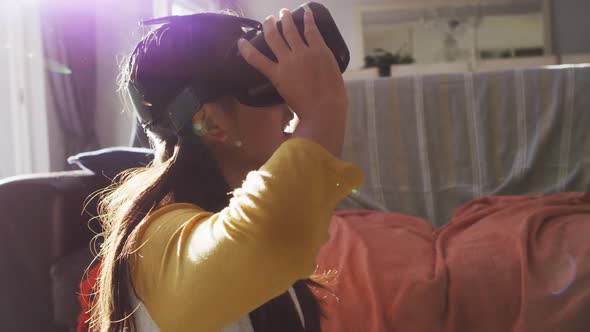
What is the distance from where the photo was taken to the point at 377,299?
1190mm

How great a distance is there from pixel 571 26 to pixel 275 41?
606cm

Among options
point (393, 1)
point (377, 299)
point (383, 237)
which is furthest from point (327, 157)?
point (393, 1)

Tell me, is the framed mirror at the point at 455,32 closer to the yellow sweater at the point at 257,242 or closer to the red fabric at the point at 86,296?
the red fabric at the point at 86,296

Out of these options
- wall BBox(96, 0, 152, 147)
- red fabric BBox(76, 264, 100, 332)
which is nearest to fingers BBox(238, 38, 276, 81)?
red fabric BBox(76, 264, 100, 332)

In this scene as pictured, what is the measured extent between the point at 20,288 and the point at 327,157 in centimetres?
119

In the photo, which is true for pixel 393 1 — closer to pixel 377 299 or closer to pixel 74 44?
pixel 74 44

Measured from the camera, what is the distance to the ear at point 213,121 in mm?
624

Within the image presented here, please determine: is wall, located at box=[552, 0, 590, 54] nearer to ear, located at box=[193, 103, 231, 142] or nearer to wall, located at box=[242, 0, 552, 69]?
wall, located at box=[242, 0, 552, 69]

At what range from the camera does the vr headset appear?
0.51m

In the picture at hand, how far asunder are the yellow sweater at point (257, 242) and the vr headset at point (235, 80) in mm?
121

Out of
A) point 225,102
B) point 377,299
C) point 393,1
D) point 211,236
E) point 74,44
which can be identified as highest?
point 393,1

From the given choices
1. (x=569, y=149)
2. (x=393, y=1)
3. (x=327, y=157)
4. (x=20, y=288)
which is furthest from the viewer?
(x=393, y=1)

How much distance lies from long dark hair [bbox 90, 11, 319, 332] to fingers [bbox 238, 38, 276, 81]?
0.28 ft

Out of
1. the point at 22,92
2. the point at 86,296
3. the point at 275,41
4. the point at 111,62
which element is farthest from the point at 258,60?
the point at 111,62
